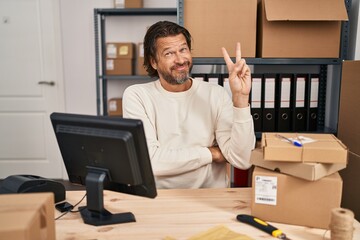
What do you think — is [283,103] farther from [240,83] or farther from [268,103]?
[240,83]

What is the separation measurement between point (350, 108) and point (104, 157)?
118cm

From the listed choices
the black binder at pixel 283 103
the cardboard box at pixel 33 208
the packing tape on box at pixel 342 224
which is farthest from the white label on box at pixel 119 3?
the packing tape on box at pixel 342 224

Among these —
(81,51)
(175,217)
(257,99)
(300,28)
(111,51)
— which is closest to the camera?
(175,217)

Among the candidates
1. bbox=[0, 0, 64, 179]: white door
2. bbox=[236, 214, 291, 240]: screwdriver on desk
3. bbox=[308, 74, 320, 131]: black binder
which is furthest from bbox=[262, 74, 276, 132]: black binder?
bbox=[0, 0, 64, 179]: white door

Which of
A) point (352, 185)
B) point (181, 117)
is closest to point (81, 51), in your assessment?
point (181, 117)

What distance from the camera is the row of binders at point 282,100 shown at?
7.06 feet

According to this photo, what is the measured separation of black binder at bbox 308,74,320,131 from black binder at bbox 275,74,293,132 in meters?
0.13

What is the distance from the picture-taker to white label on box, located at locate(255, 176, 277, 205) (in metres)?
1.07

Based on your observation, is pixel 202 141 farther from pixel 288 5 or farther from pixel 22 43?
pixel 22 43

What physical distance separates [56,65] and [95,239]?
2.85m

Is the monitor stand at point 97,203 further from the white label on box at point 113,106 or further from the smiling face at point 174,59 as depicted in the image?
the white label on box at point 113,106

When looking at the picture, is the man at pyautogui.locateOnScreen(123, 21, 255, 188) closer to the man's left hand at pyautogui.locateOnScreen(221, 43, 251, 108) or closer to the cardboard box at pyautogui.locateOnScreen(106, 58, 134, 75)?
the man's left hand at pyautogui.locateOnScreen(221, 43, 251, 108)

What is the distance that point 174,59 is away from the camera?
1.74 metres

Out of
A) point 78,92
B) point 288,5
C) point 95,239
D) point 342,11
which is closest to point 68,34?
point 78,92
